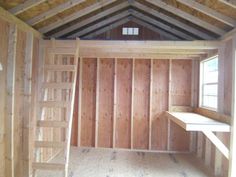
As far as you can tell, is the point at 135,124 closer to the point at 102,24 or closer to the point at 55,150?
the point at 55,150

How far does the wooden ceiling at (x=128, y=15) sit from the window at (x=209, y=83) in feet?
2.27

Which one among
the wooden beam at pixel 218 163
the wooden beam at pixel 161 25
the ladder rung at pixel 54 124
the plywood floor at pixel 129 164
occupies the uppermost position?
the wooden beam at pixel 161 25

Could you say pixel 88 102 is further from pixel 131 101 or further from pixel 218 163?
pixel 218 163

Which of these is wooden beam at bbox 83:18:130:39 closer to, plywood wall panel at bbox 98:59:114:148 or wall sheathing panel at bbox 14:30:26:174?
plywood wall panel at bbox 98:59:114:148

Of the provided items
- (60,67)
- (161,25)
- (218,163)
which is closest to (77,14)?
(60,67)

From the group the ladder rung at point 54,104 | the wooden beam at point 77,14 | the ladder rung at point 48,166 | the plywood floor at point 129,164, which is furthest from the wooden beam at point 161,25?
the ladder rung at point 48,166

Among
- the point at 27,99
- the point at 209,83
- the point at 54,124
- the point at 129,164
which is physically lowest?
the point at 129,164

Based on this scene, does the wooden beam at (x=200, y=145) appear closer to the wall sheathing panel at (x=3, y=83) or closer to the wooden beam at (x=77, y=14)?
the wooden beam at (x=77, y=14)

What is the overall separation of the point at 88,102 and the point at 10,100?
315 centimetres

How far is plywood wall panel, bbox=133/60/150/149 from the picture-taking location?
6.61m

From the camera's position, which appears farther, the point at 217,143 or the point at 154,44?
the point at 154,44

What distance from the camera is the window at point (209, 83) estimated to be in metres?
5.32

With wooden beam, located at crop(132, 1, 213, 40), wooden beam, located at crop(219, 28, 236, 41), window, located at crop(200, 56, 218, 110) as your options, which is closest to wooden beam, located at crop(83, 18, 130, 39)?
wooden beam, located at crop(132, 1, 213, 40)

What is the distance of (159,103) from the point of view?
21.7ft
